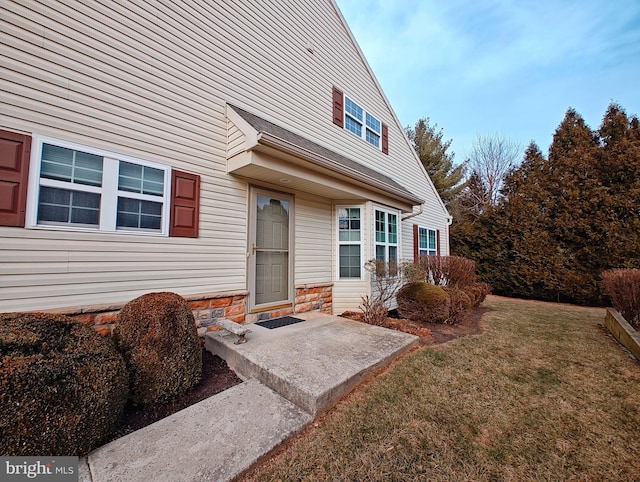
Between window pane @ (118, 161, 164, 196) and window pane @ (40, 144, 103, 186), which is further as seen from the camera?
window pane @ (118, 161, 164, 196)

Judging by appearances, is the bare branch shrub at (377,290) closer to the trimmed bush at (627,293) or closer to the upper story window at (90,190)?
the upper story window at (90,190)

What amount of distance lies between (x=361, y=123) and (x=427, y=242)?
543 centimetres

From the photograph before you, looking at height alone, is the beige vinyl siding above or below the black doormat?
above

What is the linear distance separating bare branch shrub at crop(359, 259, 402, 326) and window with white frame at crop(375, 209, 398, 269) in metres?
0.20

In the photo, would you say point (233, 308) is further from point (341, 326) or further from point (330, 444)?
point (330, 444)

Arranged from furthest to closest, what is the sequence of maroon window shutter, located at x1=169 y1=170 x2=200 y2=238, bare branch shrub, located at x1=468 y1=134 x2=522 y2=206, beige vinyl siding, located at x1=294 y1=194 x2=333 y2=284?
bare branch shrub, located at x1=468 y1=134 x2=522 y2=206, beige vinyl siding, located at x1=294 y1=194 x2=333 y2=284, maroon window shutter, located at x1=169 y1=170 x2=200 y2=238

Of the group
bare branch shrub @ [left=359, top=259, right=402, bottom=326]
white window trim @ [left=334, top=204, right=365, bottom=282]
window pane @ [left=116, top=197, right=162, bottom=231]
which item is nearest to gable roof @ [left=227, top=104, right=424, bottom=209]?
white window trim @ [left=334, top=204, right=365, bottom=282]

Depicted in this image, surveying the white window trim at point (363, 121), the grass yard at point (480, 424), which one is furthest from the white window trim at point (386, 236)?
the grass yard at point (480, 424)

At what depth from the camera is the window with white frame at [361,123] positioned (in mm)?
A: 7415

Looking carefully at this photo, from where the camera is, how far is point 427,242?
10.7 metres

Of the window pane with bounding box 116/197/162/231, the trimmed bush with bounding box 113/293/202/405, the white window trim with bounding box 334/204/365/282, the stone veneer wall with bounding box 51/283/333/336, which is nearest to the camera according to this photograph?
the trimmed bush with bounding box 113/293/202/405

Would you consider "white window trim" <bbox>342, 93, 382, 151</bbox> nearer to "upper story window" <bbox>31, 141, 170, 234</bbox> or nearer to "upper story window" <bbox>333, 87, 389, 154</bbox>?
"upper story window" <bbox>333, 87, 389, 154</bbox>

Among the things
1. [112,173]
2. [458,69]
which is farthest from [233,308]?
[458,69]

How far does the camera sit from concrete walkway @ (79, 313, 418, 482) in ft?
5.89
